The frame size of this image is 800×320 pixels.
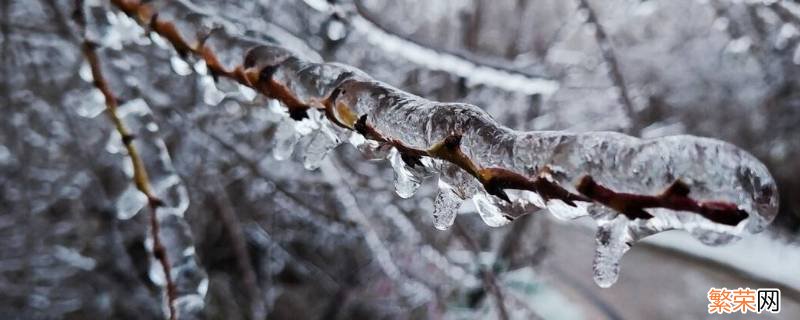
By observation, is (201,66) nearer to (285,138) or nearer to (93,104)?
(285,138)

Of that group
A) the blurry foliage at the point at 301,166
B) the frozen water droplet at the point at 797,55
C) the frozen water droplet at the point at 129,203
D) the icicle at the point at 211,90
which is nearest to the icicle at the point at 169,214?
the frozen water droplet at the point at 129,203

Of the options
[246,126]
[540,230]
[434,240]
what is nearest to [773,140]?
[540,230]

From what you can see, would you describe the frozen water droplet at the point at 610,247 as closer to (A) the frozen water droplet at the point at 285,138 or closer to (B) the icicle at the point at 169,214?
(A) the frozen water droplet at the point at 285,138

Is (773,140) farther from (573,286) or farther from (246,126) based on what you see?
(246,126)

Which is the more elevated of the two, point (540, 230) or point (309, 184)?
point (309, 184)

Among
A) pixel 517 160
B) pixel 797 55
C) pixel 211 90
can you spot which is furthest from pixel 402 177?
pixel 797 55

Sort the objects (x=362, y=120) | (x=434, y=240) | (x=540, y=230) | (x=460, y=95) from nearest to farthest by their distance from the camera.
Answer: (x=362, y=120)
(x=460, y=95)
(x=434, y=240)
(x=540, y=230)

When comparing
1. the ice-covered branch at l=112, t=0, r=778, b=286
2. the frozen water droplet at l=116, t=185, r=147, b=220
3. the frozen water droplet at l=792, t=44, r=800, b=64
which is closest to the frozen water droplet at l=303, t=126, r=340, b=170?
the ice-covered branch at l=112, t=0, r=778, b=286
